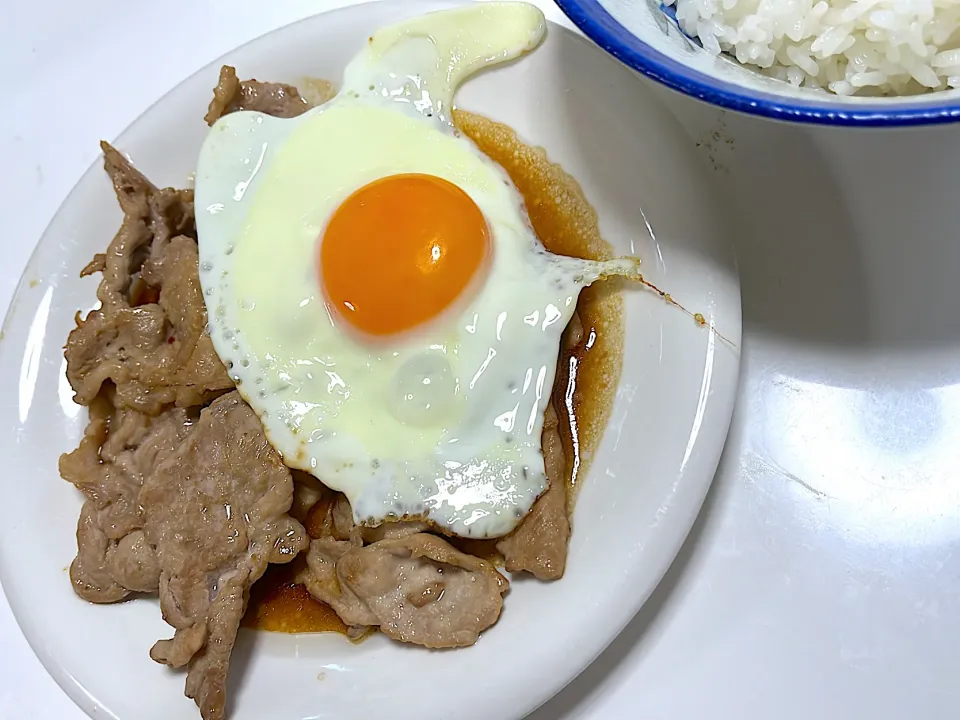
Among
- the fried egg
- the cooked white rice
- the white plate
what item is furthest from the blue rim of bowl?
the fried egg

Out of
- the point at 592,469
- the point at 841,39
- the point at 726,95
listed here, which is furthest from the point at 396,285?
the point at 841,39

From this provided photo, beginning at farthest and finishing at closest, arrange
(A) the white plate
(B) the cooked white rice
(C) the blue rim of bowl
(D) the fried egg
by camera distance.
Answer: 1. (D) the fried egg
2. (A) the white plate
3. (B) the cooked white rice
4. (C) the blue rim of bowl

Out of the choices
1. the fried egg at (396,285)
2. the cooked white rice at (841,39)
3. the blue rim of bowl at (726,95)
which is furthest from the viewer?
the fried egg at (396,285)

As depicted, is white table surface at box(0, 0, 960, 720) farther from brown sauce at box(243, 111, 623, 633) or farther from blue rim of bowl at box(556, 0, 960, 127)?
blue rim of bowl at box(556, 0, 960, 127)

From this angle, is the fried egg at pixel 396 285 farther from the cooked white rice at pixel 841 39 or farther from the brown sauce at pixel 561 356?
the cooked white rice at pixel 841 39

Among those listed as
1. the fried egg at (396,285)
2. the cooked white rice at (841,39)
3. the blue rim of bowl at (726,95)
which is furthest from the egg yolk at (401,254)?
the cooked white rice at (841,39)
